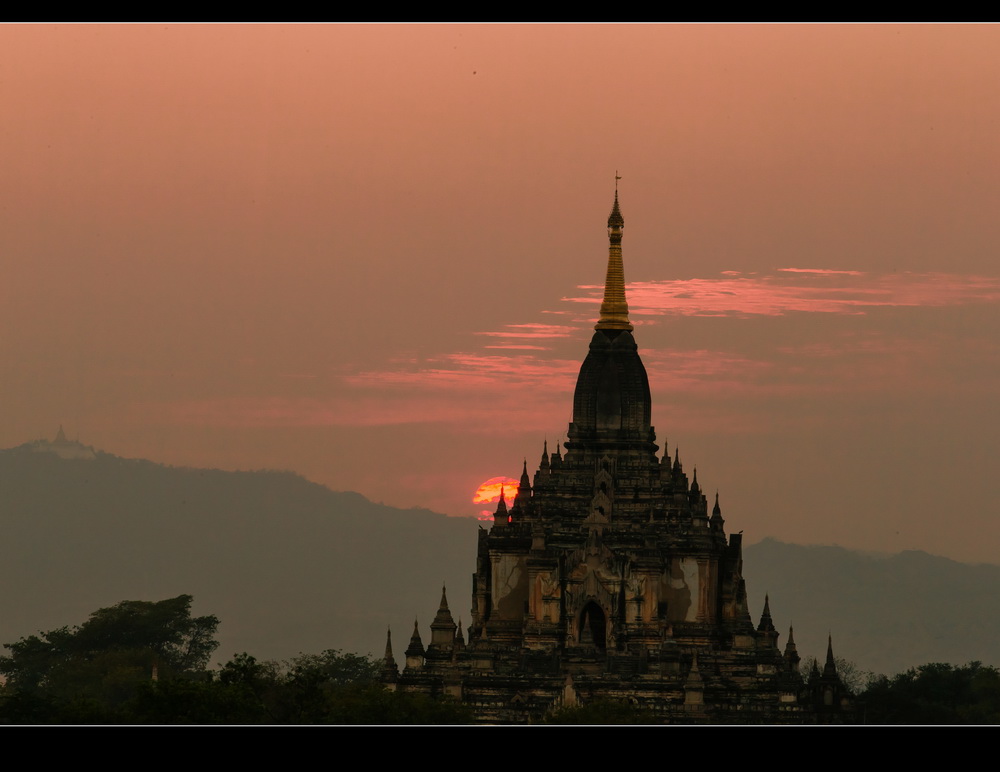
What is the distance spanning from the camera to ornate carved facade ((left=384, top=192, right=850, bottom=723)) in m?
80.0

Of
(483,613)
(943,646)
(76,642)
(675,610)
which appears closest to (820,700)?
(675,610)

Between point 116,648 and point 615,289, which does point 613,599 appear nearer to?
point 615,289

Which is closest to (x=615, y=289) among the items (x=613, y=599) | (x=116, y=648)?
(x=613, y=599)

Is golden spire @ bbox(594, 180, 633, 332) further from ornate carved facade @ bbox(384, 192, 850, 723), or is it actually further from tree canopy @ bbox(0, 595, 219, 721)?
tree canopy @ bbox(0, 595, 219, 721)

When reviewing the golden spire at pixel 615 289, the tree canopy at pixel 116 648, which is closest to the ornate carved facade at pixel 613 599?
the golden spire at pixel 615 289

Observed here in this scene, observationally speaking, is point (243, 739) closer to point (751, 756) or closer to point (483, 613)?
point (751, 756)

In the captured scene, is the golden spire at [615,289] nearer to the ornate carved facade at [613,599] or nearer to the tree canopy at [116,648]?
the ornate carved facade at [613,599]

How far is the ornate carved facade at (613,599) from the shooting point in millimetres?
80000

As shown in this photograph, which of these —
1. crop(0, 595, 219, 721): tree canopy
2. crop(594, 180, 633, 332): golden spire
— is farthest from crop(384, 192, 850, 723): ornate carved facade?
crop(0, 595, 219, 721): tree canopy

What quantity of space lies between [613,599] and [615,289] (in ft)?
37.5

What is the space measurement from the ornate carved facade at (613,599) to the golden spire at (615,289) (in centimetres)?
5

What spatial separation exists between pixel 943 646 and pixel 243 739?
11585cm

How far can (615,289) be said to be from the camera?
8812 centimetres

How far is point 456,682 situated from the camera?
80250mm
